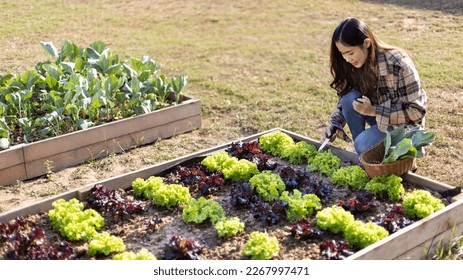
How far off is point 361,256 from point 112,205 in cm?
164

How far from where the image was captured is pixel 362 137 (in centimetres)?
486

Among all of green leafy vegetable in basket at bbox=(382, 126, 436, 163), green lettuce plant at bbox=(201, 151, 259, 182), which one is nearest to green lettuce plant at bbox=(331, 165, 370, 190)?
green leafy vegetable in basket at bbox=(382, 126, 436, 163)

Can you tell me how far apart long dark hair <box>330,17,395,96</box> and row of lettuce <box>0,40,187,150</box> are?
191cm

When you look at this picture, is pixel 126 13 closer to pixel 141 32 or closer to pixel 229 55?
pixel 141 32

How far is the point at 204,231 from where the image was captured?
4.07 meters

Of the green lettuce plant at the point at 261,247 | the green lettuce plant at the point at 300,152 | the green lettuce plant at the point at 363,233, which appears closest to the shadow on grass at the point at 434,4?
the green lettuce plant at the point at 300,152

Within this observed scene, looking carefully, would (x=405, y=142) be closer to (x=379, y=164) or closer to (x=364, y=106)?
(x=379, y=164)

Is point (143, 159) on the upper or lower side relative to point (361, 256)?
lower

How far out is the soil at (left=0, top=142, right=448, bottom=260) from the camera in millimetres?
3805

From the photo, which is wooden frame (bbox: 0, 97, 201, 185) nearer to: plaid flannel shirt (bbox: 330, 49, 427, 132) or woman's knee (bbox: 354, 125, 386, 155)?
woman's knee (bbox: 354, 125, 386, 155)

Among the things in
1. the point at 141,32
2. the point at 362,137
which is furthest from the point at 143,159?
the point at 141,32

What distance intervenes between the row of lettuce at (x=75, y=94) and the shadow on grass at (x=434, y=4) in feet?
20.5

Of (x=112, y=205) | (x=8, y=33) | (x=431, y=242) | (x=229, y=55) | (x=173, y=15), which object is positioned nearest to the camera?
(x=431, y=242)

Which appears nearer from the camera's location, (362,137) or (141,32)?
(362,137)
